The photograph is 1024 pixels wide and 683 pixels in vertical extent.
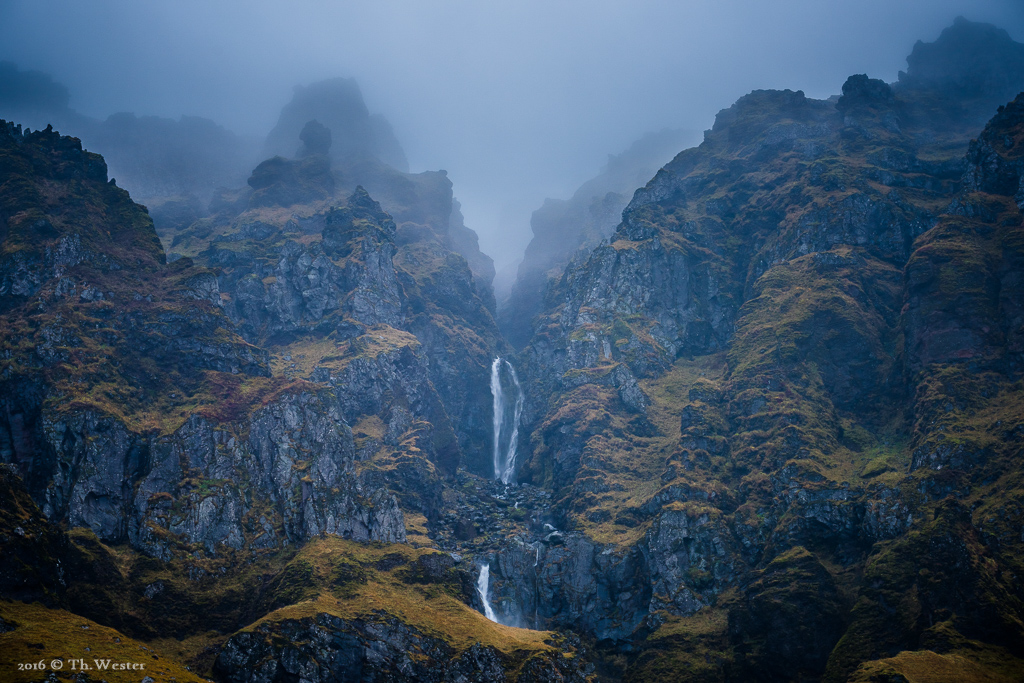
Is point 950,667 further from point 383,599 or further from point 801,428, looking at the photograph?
point 383,599

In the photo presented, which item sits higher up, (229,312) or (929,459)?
(229,312)

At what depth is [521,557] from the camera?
12475 cm

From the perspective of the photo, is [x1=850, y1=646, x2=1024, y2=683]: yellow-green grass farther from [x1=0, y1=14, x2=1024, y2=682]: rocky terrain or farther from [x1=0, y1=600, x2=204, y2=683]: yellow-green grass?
[x1=0, y1=600, x2=204, y2=683]: yellow-green grass

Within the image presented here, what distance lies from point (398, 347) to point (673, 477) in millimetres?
86059

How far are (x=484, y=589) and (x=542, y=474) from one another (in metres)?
49.1

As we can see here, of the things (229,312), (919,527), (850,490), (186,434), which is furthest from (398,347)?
(919,527)

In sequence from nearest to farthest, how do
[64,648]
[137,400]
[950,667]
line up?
[64,648] → [950,667] → [137,400]

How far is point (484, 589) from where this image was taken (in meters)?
118

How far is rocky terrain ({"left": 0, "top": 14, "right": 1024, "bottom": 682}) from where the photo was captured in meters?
81.1

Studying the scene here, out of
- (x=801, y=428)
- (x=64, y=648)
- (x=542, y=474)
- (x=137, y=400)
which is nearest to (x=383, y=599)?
(x=64, y=648)

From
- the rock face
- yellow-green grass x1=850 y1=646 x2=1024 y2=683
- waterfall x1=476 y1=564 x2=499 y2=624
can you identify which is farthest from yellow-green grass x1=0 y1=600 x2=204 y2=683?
yellow-green grass x1=850 y1=646 x2=1024 y2=683

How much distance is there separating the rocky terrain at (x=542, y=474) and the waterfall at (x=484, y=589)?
0.84 m

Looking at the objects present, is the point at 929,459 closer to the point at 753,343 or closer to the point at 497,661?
the point at 753,343

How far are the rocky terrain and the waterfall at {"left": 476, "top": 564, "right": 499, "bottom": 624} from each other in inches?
32.9
